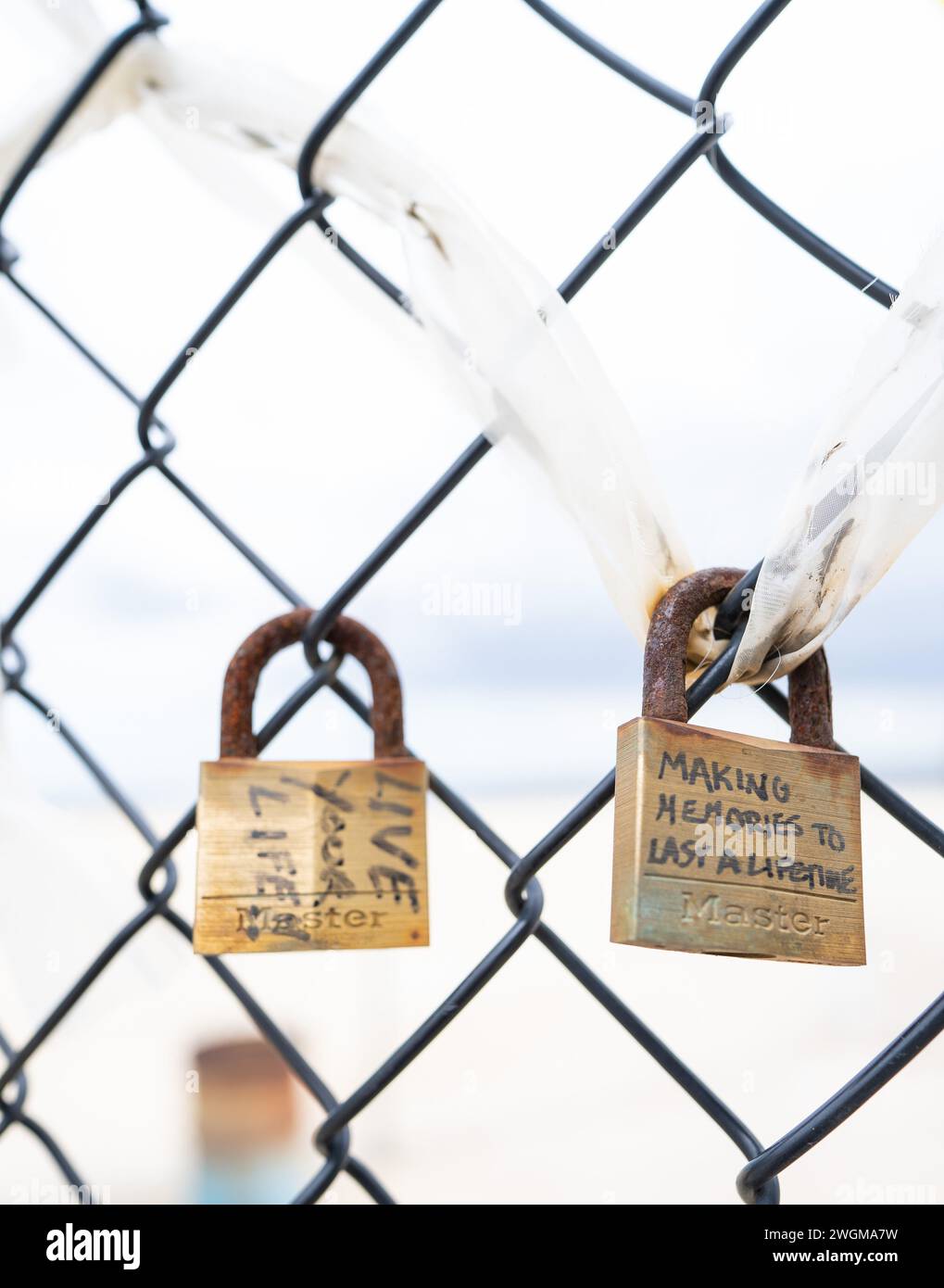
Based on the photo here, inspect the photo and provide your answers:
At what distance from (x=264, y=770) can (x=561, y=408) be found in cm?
27

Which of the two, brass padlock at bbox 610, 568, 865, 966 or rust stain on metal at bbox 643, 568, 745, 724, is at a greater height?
rust stain on metal at bbox 643, 568, 745, 724

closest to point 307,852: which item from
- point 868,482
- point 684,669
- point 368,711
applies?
point 368,711

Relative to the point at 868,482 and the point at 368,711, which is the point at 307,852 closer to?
the point at 368,711

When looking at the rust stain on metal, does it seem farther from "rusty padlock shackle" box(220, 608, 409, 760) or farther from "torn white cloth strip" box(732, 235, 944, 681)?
A: "rusty padlock shackle" box(220, 608, 409, 760)

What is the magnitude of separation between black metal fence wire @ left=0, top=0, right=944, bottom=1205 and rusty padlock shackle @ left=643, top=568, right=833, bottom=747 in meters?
0.02

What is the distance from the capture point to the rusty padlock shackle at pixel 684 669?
1.72ft

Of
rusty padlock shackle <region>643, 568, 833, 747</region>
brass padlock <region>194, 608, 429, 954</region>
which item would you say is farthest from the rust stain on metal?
brass padlock <region>194, 608, 429, 954</region>

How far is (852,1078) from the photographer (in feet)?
1.70

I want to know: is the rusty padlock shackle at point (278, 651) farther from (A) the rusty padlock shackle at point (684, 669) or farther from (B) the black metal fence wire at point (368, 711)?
(A) the rusty padlock shackle at point (684, 669)

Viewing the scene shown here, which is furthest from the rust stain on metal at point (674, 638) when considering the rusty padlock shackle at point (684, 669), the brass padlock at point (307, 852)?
the brass padlock at point (307, 852)

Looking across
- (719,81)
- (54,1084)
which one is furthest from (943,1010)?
(54,1084)

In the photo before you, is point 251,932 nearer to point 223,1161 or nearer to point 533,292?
point 533,292

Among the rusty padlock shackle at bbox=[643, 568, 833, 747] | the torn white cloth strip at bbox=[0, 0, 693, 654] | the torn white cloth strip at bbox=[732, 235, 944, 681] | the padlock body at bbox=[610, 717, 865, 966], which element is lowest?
the padlock body at bbox=[610, 717, 865, 966]

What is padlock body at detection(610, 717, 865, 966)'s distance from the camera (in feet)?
1.56
